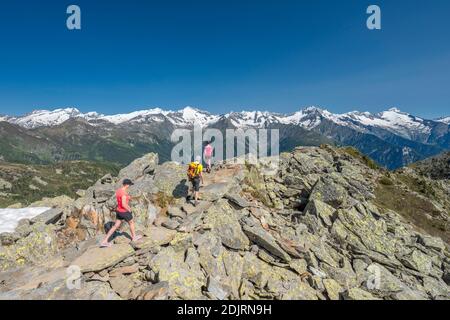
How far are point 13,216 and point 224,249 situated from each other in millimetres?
24332

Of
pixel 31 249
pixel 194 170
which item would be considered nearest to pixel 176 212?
pixel 194 170

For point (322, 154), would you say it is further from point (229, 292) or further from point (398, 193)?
point (229, 292)

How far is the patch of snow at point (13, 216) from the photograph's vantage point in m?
27.1

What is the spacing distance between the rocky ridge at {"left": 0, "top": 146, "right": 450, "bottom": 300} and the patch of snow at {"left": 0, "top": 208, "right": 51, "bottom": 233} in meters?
5.51

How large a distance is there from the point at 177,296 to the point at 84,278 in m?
4.79

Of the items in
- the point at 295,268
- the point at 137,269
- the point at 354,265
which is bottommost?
the point at 354,265

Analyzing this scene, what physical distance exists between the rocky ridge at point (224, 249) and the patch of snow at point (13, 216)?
551cm

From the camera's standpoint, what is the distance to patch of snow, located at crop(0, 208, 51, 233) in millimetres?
27150

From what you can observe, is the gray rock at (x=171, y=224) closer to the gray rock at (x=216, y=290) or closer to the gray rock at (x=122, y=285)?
the gray rock at (x=122, y=285)

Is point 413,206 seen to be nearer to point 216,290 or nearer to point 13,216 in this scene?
point 216,290

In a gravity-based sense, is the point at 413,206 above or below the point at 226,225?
below

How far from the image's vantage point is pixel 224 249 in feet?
61.6
